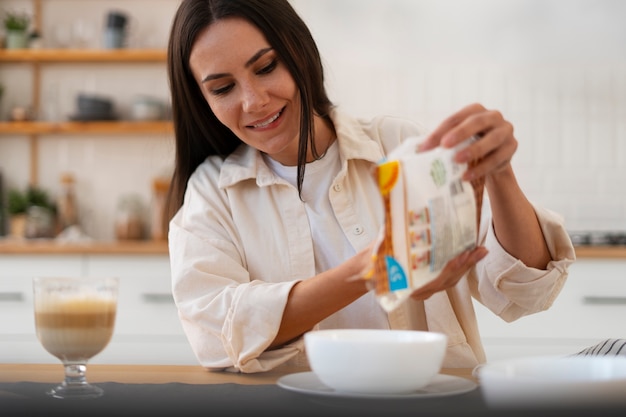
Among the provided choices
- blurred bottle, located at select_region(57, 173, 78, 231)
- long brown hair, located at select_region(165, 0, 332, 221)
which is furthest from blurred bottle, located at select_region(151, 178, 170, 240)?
long brown hair, located at select_region(165, 0, 332, 221)

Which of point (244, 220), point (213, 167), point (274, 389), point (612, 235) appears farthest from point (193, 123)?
point (612, 235)

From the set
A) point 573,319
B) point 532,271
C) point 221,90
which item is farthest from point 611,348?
point 573,319

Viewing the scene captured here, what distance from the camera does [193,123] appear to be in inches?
74.0

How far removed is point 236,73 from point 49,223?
269 centimetres

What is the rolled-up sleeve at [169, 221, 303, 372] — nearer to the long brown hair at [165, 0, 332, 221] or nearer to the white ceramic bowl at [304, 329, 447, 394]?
the long brown hair at [165, 0, 332, 221]

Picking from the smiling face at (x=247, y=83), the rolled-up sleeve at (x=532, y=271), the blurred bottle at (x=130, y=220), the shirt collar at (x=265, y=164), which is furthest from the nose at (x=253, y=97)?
the blurred bottle at (x=130, y=220)

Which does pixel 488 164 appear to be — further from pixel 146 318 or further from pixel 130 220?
pixel 130 220

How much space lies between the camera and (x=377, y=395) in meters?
0.94

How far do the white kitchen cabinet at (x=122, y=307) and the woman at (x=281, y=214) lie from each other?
60.5 inches

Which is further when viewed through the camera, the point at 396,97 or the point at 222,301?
the point at 396,97

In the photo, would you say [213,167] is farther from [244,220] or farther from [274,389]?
[274,389]

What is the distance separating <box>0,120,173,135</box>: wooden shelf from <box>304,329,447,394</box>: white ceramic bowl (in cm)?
324

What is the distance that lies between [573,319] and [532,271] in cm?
175

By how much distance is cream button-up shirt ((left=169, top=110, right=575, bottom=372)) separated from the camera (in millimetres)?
1495
